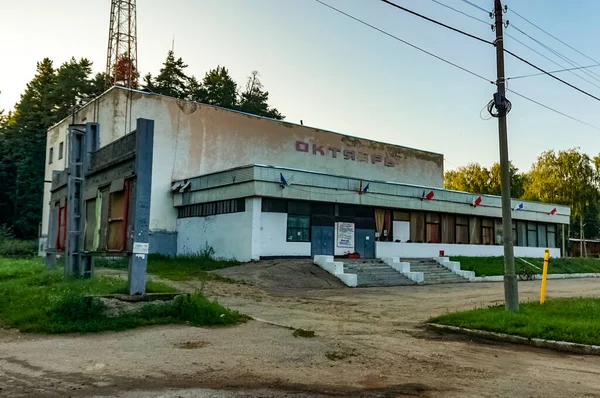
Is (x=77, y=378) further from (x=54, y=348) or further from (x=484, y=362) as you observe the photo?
(x=484, y=362)

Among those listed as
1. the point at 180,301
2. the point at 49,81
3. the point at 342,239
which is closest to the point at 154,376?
the point at 180,301

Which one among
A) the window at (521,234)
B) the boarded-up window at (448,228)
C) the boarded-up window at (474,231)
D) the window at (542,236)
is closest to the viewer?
the boarded-up window at (448,228)

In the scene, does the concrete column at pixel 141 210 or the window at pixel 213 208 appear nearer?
the concrete column at pixel 141 210

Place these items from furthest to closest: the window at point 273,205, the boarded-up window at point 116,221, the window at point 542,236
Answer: the window at point 542,236
the window at point 273,205
the boarded-up window at point 116,221

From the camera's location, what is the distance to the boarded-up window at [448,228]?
3441cm

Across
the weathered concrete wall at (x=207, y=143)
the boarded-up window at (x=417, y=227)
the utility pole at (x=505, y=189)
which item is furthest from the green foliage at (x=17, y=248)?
the utility pole at (x=505, y=189)

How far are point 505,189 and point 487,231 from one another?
26.5 m

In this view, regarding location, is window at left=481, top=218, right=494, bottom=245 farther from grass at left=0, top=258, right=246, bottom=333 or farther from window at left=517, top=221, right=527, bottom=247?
grass at left=0, top=258, right=246, bottom=333

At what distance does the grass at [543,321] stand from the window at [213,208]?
16.5 m

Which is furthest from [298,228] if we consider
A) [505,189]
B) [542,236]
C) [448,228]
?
[542,236]

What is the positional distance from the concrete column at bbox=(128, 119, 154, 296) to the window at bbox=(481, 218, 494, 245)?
30.8m

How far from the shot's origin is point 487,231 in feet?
122

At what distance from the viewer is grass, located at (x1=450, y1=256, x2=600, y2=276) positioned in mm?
30000

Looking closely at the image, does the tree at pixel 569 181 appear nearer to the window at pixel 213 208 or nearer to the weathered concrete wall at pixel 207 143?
the weathered concrete wall at pixel 207 143
